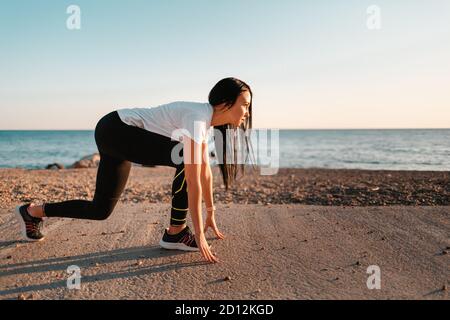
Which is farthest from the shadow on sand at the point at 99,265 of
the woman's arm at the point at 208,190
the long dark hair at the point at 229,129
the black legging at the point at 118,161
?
the long dark hair at the point at 229,129

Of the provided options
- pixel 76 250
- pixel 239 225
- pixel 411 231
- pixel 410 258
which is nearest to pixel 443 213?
pixel 411 231

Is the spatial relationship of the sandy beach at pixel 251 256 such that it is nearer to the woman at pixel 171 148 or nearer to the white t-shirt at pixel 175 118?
the woman at pixel 171 148

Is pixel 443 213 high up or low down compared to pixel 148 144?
down

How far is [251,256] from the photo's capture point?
2918 mm

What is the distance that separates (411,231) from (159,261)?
2.31 m

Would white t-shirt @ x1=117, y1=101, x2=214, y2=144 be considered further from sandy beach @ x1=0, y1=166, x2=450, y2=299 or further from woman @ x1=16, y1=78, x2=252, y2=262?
sandy beach @ x1=0, y1=166, x2=450, y2=299

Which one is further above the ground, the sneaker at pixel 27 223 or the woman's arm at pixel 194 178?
the woman's arm at pixel 194 178

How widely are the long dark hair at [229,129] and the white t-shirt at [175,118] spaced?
0.12 metres

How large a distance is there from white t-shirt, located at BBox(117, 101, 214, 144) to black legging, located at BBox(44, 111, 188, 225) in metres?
0.05

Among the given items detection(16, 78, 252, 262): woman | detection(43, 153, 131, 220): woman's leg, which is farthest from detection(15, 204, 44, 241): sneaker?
detection(43, 153, 131, 220): woman's leg

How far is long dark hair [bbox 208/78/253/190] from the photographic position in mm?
2799

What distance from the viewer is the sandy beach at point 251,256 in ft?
7.56
